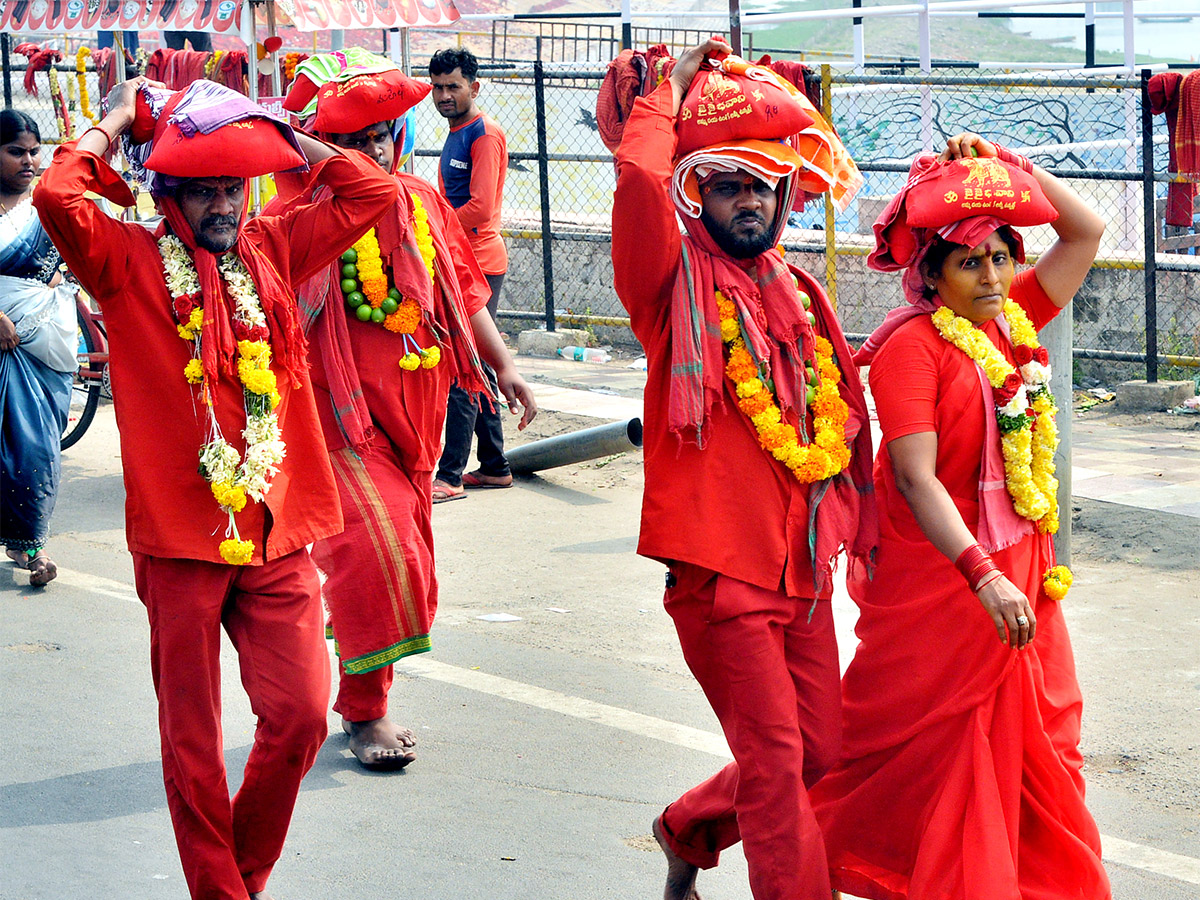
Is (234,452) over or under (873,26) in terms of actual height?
under

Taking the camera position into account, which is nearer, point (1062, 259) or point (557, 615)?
point (1062, 259)

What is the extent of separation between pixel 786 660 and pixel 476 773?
162cm

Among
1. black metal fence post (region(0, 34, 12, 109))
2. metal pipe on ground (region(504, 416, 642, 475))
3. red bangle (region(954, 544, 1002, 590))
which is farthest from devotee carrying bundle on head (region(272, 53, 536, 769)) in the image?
black metal fence post (region(0, 34, 12, 109))

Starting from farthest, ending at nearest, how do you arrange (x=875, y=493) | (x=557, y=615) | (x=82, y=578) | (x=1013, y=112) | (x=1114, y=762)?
(x=1013, y=112), (x=82, y=578), (x=557, y=615), (x=1114, y=762), (x=875, y=493)

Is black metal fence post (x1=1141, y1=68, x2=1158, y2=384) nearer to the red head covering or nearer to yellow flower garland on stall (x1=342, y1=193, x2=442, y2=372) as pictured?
yellow flower garland on stall (x1=342, y1=193, x2=442, y2=372)

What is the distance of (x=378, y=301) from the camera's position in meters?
4.90

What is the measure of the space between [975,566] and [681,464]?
704 millimetres

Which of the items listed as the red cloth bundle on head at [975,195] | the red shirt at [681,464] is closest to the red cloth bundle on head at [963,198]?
the red cloth bundle on head at [975,195]

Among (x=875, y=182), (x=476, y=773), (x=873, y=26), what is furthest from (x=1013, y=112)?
(x=873, y=26)

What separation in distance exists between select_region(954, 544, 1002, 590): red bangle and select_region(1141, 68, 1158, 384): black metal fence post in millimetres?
7115

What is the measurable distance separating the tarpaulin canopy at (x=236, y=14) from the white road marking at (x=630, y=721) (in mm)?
5060

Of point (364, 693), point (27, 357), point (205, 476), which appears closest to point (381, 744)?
point (364, 693)

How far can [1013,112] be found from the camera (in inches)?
884

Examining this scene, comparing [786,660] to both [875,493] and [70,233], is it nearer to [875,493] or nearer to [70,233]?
[875,493]
